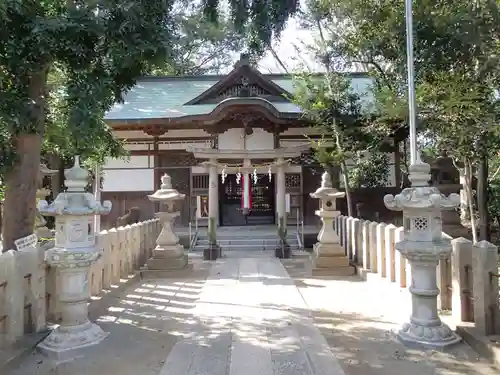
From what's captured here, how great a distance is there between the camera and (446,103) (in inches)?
296

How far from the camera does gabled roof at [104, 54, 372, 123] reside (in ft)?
45.9

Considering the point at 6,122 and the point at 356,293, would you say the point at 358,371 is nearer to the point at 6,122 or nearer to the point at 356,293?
the point at 356,293

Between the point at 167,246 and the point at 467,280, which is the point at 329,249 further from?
the point at 467,280

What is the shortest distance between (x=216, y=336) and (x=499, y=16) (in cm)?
602

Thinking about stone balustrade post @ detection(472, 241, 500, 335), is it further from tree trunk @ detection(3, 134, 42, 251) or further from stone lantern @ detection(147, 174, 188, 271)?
stone lantern @ detection(147, 174, 188, 271)

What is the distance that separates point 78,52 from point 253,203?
37.6 ft

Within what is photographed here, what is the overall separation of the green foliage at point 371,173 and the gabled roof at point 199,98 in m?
2.64

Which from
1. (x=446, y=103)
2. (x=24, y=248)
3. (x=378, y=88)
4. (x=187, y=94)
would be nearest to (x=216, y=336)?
(x=24, y=248)

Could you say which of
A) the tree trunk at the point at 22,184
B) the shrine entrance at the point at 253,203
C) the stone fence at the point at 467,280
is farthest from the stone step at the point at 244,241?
the tree trunk at the point at 22,184

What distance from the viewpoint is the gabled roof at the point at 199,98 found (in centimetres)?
1398

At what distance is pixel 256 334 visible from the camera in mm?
4555

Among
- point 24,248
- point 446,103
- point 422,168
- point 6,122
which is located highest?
point 446,103

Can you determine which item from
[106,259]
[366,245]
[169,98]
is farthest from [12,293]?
[169,98]

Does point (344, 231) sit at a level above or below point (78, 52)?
below
